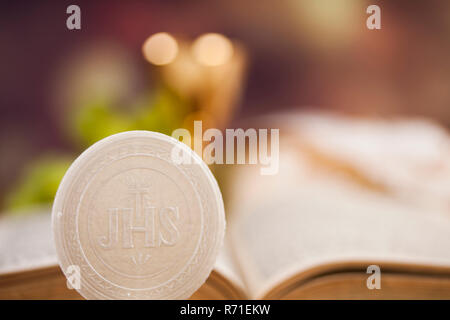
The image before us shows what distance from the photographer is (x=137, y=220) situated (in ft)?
1.77

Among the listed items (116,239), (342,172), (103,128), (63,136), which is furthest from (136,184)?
(63,136)

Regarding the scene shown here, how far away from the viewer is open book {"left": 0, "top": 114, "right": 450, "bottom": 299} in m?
0.59

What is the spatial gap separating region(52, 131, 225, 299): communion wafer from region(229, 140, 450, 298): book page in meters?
0.14

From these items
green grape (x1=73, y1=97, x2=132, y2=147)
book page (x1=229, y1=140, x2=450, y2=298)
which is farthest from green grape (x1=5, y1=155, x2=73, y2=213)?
book page (x1=229, y1=140, x2=450, y2=298)

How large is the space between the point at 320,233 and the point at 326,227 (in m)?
0.04

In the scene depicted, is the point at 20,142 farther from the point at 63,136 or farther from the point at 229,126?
the point at 229,126

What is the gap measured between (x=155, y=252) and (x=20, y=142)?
1322 millimetres

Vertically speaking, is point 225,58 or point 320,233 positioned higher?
point 225,58

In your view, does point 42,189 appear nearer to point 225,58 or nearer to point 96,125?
point 96,125

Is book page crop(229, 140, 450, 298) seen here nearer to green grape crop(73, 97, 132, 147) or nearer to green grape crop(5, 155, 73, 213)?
green grape crop(73, 97, 132, 147)

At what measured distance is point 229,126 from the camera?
5.53 ft

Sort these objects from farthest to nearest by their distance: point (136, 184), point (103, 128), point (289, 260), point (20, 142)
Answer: point (20, 142) < point (103, 128) < point (289, 260) < point (136, 184)

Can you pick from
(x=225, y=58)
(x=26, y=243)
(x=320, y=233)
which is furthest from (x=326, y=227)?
(x=225, y=58)

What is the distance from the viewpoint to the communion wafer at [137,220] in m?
0.52
